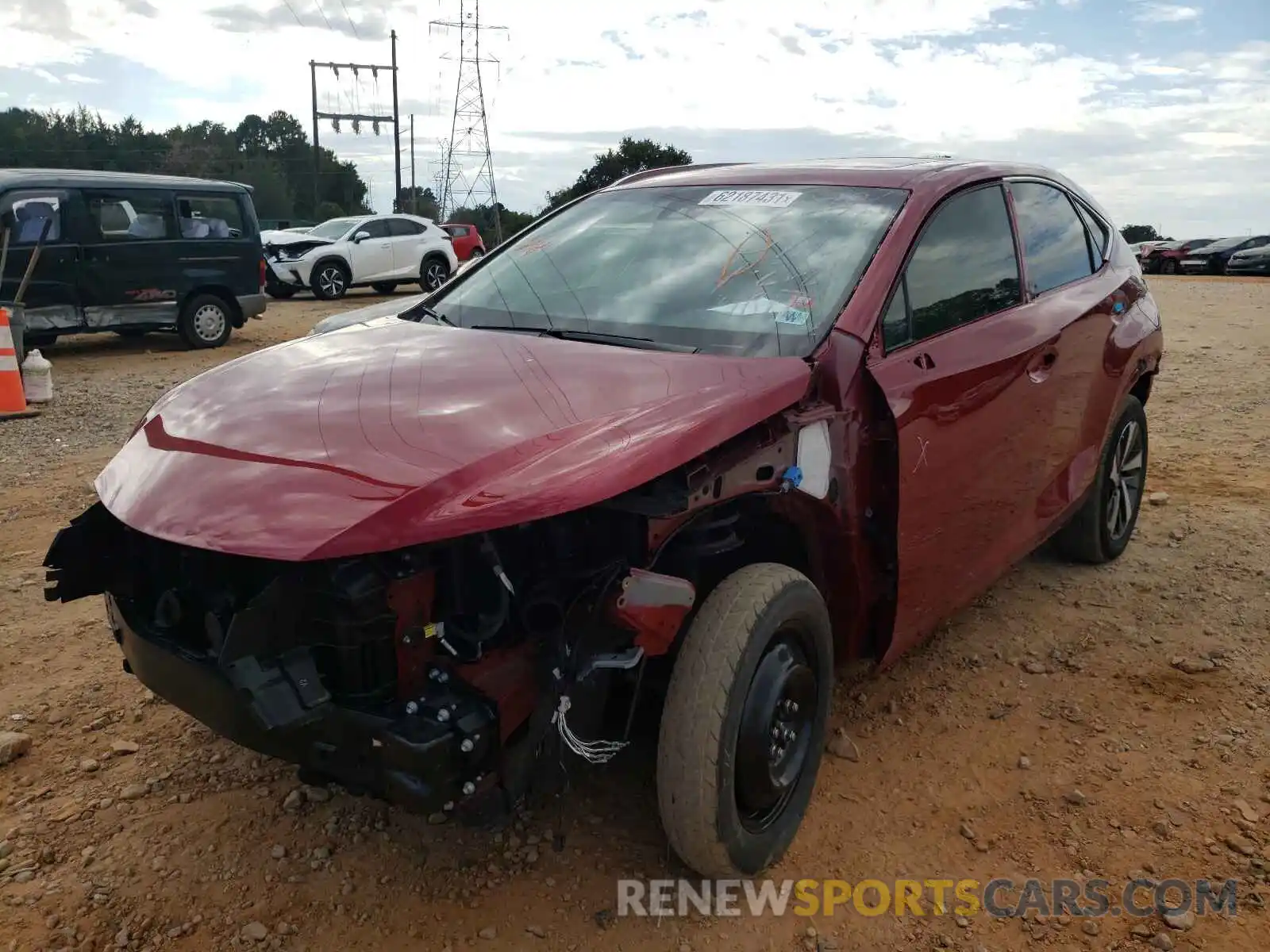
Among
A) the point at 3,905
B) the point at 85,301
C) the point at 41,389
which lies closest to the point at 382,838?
the point at 3,905

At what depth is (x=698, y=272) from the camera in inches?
118

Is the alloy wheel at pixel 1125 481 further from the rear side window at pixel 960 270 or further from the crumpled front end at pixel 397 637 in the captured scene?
the crumpled front end at pixel 397 637

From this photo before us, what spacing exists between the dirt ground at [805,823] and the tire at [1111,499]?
27 cm

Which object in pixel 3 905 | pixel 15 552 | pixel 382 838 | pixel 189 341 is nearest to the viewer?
pixel 3 905

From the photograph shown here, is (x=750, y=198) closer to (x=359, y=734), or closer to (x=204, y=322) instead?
(x=359, y=734)

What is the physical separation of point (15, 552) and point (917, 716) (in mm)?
4077

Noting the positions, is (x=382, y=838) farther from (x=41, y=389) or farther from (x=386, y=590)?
(x=41, y=389)

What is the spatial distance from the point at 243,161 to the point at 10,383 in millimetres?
51136

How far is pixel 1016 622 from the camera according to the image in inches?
157

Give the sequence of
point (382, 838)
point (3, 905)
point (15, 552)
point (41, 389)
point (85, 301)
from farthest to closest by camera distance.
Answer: point (85, 301) → point (41, 389) → point (15, 552) → point (382, 838) → point (3, 905)

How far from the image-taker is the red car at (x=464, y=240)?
2136 centimetres

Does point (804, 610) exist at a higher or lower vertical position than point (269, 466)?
lower

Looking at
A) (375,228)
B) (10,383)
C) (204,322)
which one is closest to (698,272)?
(10,383)

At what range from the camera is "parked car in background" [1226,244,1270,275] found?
88.6 ft
